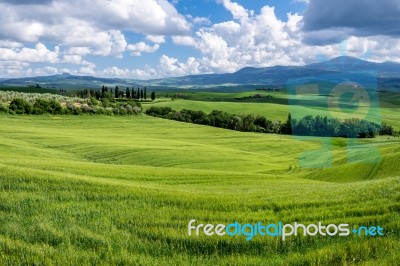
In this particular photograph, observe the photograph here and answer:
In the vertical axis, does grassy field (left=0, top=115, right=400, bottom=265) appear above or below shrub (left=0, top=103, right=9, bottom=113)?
above

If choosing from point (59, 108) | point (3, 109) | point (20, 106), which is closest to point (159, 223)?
point (3, 109)

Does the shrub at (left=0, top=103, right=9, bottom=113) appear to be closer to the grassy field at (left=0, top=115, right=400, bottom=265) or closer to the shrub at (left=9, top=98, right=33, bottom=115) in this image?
the shrub at (left=9, top=98, right=33, bottom=115)

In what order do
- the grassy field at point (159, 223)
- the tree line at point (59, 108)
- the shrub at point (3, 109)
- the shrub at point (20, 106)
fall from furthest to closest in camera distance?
the tree line at point (59, 108) → the shrub at point (20, 106) → the shrub at point (3, 109) → the grassy field at point (159, 223)

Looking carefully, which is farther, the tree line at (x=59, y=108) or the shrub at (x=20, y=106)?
the tree line at (x=59, y=108)

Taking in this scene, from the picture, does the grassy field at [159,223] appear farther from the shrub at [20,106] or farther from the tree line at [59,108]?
the tree line at [59,108]

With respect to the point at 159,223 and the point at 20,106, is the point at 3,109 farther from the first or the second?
the point at 159,223

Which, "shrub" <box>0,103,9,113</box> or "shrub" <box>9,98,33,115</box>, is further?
"shrub" <box>9,98,33,115</box>

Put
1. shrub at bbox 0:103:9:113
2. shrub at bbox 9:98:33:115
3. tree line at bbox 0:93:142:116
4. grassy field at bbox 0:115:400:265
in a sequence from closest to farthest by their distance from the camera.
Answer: grassy field at bbox 0:115:400:265 → shrub at bbox 0:103:9:113 → shrub at bbox 9:98:33:115 → tree line at bbox 0:93:142:116

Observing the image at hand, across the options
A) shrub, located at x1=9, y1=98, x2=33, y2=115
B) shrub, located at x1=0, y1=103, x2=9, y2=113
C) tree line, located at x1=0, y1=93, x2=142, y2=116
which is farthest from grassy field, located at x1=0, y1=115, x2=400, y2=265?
tree line, located at x1=0, y1=93, x2=142, y2=116

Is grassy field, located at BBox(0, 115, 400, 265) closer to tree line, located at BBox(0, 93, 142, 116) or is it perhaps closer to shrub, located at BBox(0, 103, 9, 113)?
shrub, located at BBox(0, 103, 9, 113)

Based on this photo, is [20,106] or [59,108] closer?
[20,106]

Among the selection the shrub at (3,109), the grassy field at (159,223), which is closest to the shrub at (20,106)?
the shrub at (3,109)

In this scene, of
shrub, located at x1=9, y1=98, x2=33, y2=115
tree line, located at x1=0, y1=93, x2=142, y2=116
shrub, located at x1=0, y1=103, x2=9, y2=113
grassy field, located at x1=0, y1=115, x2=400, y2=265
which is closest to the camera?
grassy field, located at x1=0, y1=115, x2=400, y2=265

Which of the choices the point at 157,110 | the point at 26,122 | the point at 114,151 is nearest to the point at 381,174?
the point at 114,151
